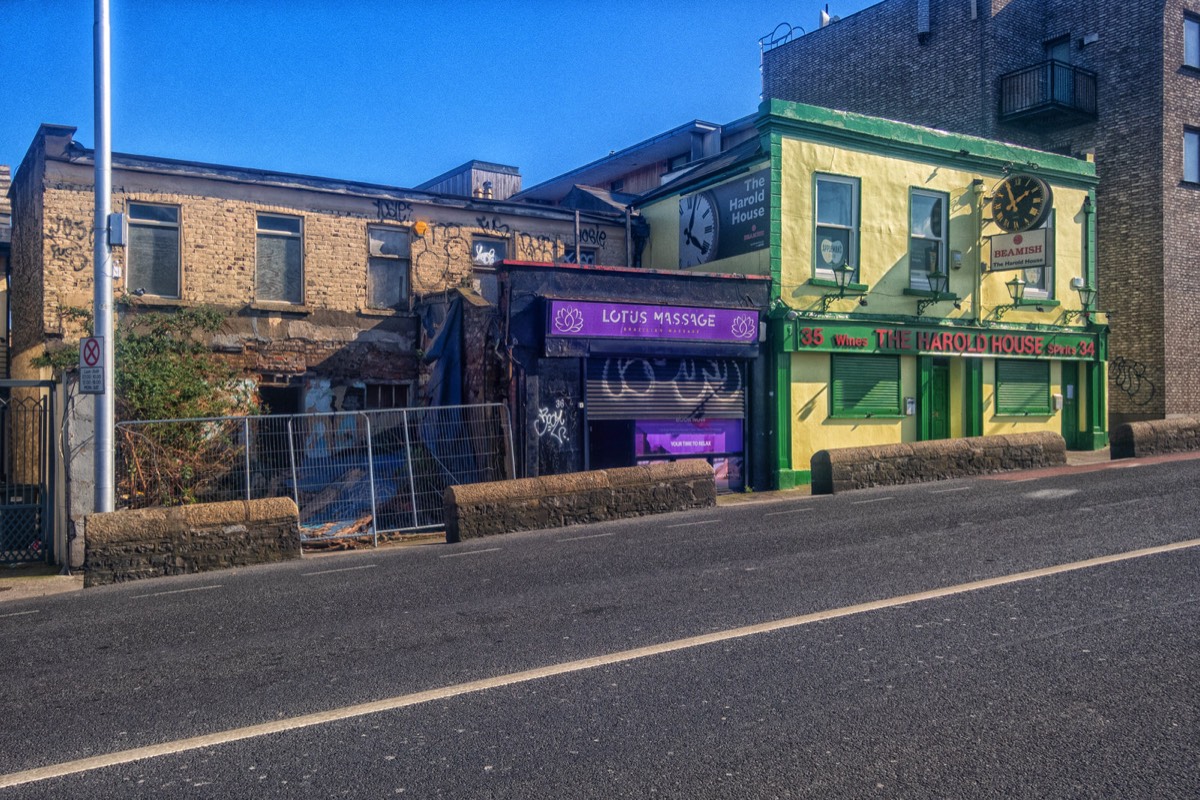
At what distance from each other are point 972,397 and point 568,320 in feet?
29.6

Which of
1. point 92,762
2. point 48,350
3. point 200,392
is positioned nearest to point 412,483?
point 200,392

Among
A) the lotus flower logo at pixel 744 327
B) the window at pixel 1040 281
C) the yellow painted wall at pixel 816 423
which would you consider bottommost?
the yellow painted wall at pixel 816 423

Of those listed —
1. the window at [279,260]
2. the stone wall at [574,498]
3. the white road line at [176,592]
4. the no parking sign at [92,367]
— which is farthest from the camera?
the window at [279,260]

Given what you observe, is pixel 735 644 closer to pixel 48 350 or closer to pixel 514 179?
pixel 48 350

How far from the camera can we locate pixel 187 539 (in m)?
10.1

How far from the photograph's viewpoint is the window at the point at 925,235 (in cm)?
1845

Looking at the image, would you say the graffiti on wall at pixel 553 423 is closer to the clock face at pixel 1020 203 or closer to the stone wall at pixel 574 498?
the stone wall at pixel 574 498

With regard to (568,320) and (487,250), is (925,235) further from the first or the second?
(487,250)

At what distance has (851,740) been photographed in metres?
4.45

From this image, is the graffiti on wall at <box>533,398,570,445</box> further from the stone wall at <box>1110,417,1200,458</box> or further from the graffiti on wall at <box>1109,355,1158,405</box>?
the graffiti on wall at <box>1109,355,1158,405</box>

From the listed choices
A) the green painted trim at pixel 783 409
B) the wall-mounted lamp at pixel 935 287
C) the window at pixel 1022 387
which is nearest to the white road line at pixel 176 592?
the green painted trim at pixel 783 409

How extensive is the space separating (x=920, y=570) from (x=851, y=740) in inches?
157

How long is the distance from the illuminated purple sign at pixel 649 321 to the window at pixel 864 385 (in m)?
1.99

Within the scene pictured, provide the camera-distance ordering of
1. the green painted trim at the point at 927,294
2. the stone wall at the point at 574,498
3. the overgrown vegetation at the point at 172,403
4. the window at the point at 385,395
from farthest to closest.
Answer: the green painted trim at the point at 927,294 → the window at the point at 385,395 → the overgrown vegetation at the point at 172,403 → the stone wall at the point at 574,498
